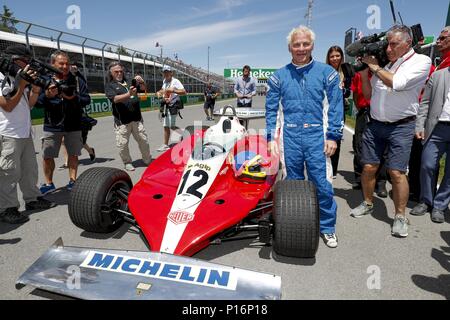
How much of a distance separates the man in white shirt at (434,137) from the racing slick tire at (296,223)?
206 centimetres

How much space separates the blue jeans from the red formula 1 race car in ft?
6.38

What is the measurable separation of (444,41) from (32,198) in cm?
526

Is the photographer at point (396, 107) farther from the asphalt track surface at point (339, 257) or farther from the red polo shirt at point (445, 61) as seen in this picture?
the red polo shirt at point (445, 61)

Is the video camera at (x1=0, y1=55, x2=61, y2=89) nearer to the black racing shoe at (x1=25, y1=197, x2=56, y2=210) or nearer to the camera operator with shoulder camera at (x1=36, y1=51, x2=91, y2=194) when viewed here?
the camera operator with shoulder camera at (x1=36, y1=51, x2=91, y2=194)

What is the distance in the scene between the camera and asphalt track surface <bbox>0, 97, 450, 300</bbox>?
8.01 ft

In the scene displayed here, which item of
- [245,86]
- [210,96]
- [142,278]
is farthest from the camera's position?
[210,96]

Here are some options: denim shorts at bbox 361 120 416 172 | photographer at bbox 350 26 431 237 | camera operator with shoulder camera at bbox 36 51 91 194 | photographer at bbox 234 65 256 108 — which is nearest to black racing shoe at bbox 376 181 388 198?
photographer at bbox 350 26 431 237

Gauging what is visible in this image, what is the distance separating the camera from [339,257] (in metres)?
2.94

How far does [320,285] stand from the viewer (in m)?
2.50

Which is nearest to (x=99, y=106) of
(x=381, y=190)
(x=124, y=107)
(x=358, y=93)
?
(x=124, y=107)

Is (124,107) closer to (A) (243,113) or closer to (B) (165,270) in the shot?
(A) (243,113)

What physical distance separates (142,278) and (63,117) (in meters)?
3.16

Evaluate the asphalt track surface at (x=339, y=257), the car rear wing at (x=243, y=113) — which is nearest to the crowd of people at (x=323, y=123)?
the asphalt track surface at (x=339, y=257)
